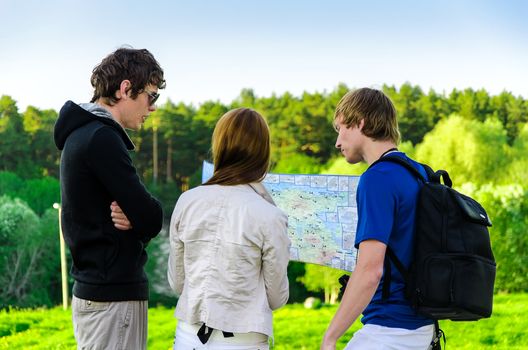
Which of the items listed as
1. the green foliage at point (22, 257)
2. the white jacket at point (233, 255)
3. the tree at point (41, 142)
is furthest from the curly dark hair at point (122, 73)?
the tree at point (41, 142)

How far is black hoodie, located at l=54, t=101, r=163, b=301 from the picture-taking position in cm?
300

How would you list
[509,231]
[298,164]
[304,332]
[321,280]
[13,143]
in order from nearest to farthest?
1. [304,332]
2. [509,231]
3. [13,143]
4. [321,280]
5. [298,164]

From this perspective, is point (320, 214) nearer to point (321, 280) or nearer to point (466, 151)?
point (466, 151)

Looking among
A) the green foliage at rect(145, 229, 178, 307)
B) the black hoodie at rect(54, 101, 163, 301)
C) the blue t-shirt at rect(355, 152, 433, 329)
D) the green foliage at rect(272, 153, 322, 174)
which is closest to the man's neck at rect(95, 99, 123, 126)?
the black hoodie at rect(54, 101, 163, 301)

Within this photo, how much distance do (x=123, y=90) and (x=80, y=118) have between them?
0.23m

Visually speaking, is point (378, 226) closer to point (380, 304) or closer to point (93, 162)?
point (380, 304)

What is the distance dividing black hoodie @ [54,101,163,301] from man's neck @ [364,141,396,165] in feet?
3.02

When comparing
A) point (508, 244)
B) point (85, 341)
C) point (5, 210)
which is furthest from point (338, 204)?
point (5, 210)

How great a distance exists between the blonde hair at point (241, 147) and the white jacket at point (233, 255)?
0.16 ft

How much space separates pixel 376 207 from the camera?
2695mm

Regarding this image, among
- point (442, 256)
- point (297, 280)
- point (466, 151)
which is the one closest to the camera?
point (442, 256)

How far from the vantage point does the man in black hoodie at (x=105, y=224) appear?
3010 mm

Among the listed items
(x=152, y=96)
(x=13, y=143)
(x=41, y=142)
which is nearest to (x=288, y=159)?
(x=41, y=142)

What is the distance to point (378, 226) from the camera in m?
2.67
